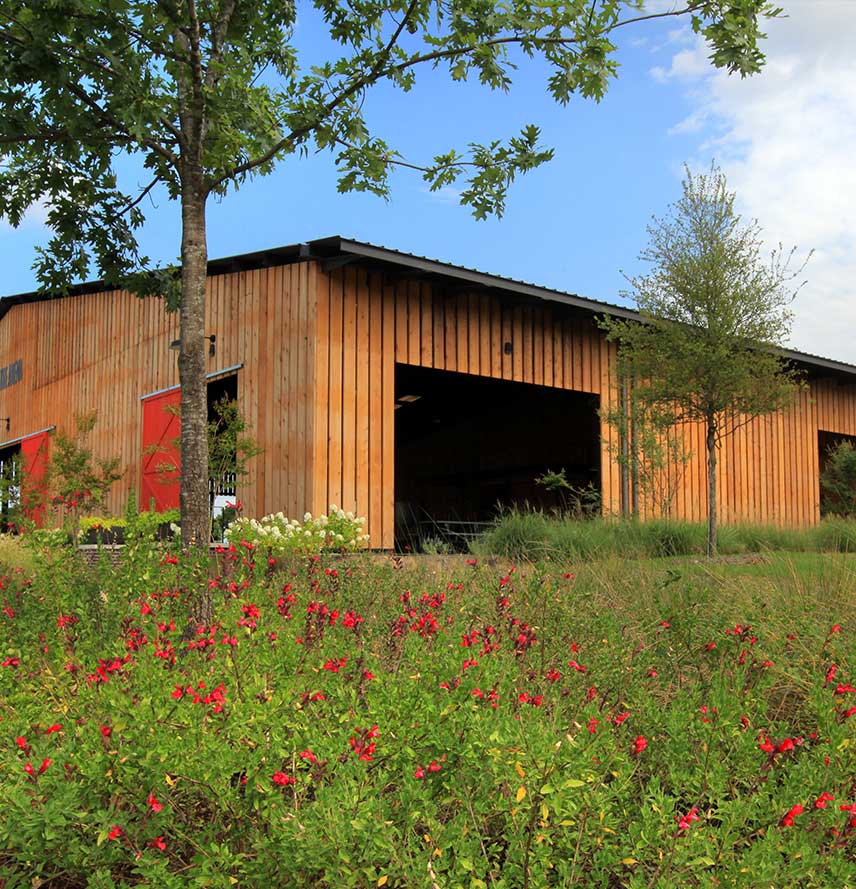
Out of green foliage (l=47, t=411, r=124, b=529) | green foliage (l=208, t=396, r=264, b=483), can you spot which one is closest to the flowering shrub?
green foliage (l=208, t=396, r=264, b=483)

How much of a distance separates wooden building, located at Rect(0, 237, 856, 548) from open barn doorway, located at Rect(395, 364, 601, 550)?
0.06 m

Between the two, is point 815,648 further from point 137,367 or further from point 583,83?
point 137,367

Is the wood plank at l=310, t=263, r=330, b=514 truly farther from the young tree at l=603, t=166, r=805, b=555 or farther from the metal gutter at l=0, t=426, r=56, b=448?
the metal gutter at l=0, t=426, r=56, b=448

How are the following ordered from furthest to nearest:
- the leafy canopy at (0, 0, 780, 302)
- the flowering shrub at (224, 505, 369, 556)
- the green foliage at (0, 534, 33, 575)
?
the flowering shrub at (224, 505, 369, 556)
the green foliage at (0, 534, 33, 575)
the leafy canopy at (0, 0, 780, 302)

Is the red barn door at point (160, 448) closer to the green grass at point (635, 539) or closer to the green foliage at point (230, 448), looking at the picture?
the green foliage at point (230, 448)

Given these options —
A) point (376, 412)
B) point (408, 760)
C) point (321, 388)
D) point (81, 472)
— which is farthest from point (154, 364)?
point (408, 760)

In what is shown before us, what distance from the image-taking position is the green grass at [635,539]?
903cm

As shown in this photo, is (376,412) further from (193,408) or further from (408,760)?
(408,760)

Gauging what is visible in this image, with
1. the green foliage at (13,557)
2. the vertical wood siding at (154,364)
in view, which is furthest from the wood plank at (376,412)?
the green foliage at (13,557)

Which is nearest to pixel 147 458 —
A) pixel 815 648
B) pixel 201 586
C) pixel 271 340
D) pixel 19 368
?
pixel 271 340

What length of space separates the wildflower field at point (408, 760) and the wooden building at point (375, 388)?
15.2 feet

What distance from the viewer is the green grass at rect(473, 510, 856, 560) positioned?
29.6 feet

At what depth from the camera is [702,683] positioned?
3516mm

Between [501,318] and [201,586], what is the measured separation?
9889 millimetres
